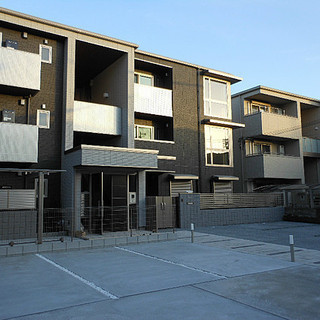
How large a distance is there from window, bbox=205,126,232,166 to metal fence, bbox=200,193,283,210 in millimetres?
2795

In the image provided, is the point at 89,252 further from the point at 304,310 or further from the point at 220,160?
the point at 220,160

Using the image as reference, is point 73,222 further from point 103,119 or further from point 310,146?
point 310,146

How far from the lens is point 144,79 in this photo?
65.7 ft

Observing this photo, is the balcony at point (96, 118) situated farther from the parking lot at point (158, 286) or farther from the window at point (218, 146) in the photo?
the parking lot at point (158, 286)

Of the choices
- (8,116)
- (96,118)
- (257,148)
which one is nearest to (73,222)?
(8,116)

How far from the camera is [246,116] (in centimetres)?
2488

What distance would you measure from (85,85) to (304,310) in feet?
60.2

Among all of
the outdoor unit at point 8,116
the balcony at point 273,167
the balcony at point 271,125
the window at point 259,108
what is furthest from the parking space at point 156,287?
the window at point 259,108

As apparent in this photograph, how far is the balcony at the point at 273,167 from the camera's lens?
922 inches

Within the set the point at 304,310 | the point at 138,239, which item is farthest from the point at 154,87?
the point at 304,310

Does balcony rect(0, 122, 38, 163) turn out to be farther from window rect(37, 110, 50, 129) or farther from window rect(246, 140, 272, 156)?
window rect(246, 140, 272, 156)

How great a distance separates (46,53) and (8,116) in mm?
3598

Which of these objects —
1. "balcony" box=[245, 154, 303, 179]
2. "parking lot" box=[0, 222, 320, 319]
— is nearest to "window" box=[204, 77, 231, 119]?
"balcony" box=[245, 154, 303, 179]

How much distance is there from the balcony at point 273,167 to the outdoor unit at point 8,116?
15.9 m
